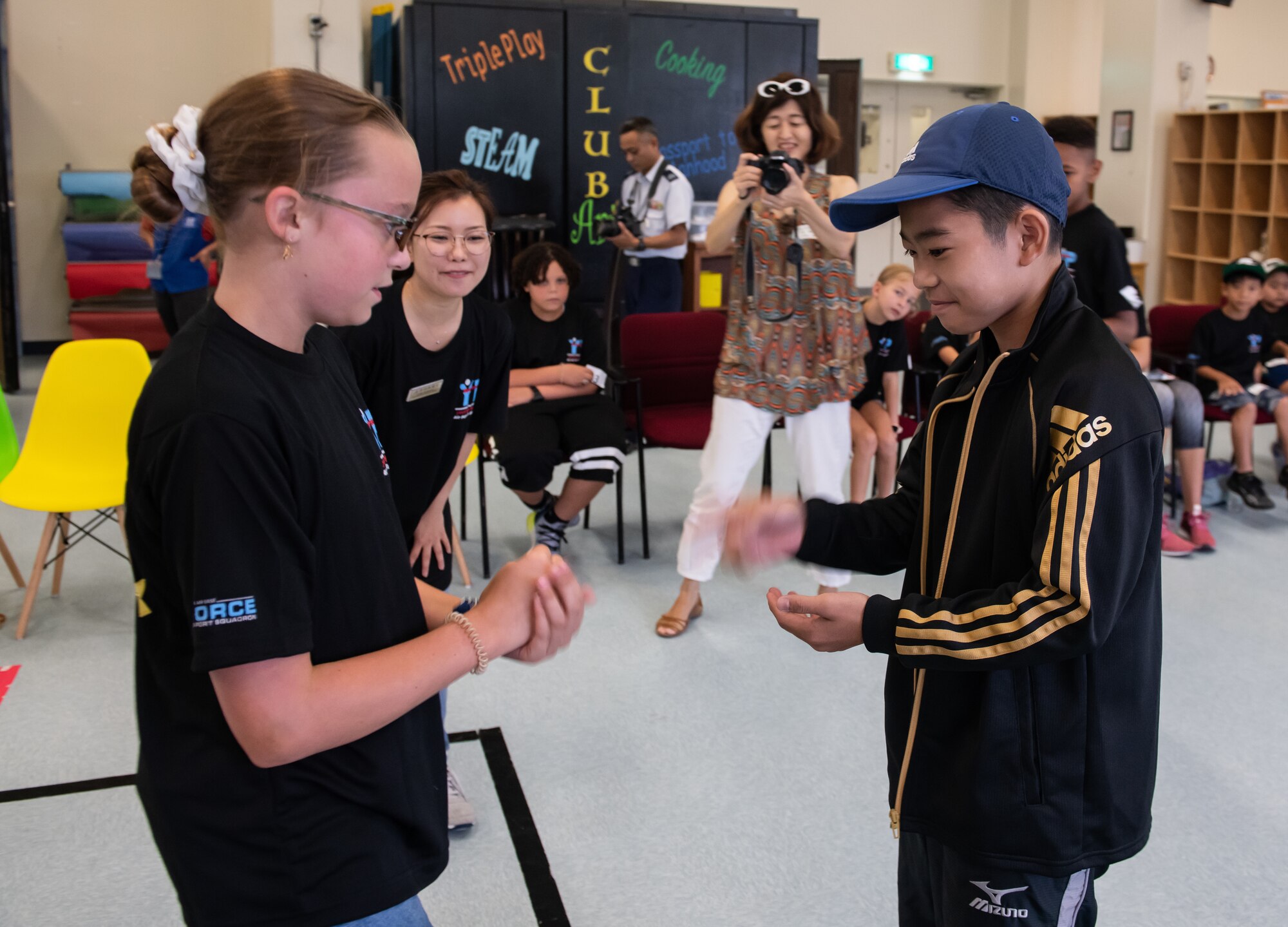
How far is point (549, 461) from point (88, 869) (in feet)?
7.14

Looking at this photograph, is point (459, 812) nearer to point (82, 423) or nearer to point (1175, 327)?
point (82, 423)

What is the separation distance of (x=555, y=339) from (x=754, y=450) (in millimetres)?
1345

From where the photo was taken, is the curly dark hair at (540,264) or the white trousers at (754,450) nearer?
the white trousers at (754,450)

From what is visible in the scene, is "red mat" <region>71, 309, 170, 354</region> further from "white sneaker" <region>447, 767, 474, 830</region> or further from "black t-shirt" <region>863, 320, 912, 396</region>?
"white sneaker" <region>447, 767, 474, 830</region>

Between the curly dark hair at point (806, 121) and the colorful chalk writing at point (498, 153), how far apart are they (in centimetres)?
437

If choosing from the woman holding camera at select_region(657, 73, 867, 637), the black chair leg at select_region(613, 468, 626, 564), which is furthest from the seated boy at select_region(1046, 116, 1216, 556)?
the black chair leg at select_region(613, 468, 626, 564)

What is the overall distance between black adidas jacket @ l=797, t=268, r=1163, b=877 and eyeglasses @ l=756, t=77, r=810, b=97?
203cm

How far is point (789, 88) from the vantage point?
10.3 feet

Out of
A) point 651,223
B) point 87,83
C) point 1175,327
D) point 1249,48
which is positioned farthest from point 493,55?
point 1249,48

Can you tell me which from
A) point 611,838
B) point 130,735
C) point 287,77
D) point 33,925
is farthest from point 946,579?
point 130,735

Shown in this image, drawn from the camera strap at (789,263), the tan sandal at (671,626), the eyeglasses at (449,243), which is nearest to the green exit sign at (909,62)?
the camera strap at (789,263)

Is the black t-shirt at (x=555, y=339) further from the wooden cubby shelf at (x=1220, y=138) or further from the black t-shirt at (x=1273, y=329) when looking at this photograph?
the wooden cubby shelf at (x=1220, y=138)

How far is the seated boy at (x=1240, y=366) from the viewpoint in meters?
4.84

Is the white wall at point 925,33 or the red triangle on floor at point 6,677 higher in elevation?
the white wall at point 925,33
